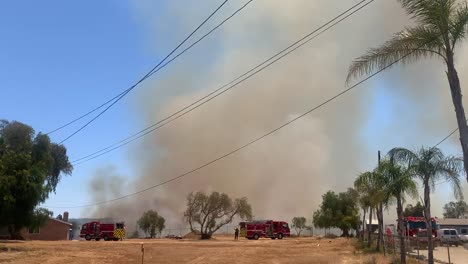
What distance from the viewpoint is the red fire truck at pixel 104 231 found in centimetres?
6475

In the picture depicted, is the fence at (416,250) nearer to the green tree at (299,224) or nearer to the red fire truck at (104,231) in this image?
the red fire truck at (104,231)

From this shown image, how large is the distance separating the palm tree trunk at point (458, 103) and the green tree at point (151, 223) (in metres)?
88.6

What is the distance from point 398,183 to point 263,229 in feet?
172

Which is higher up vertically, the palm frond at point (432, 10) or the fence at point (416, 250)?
the palm frond at point (432, 10)

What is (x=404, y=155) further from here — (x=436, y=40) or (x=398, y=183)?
(x=436, y=40)

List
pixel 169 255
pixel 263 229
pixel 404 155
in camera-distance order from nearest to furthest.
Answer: pixel 404 155, pixel 169 255, pixel 263 229

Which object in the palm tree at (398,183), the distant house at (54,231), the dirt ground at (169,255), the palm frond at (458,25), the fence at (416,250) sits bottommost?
the dirt ground at (169,255)

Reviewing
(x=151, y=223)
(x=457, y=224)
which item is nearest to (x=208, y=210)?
(x=151, y=223)

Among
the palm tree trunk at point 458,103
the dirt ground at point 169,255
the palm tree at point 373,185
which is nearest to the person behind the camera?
the palm tree trunk at point 458,103

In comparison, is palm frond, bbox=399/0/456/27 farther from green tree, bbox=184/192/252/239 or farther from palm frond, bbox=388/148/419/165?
green tree, bbox=184/192/252/239

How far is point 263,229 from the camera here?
7319 centimetres

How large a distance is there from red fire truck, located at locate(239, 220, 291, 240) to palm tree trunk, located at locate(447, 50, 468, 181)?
62.4m

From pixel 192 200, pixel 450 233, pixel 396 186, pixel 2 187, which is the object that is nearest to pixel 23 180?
pixel 2 187

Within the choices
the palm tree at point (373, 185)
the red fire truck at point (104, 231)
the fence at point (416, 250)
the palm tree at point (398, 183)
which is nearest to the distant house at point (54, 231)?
the red fire truck at point (104, 231)
